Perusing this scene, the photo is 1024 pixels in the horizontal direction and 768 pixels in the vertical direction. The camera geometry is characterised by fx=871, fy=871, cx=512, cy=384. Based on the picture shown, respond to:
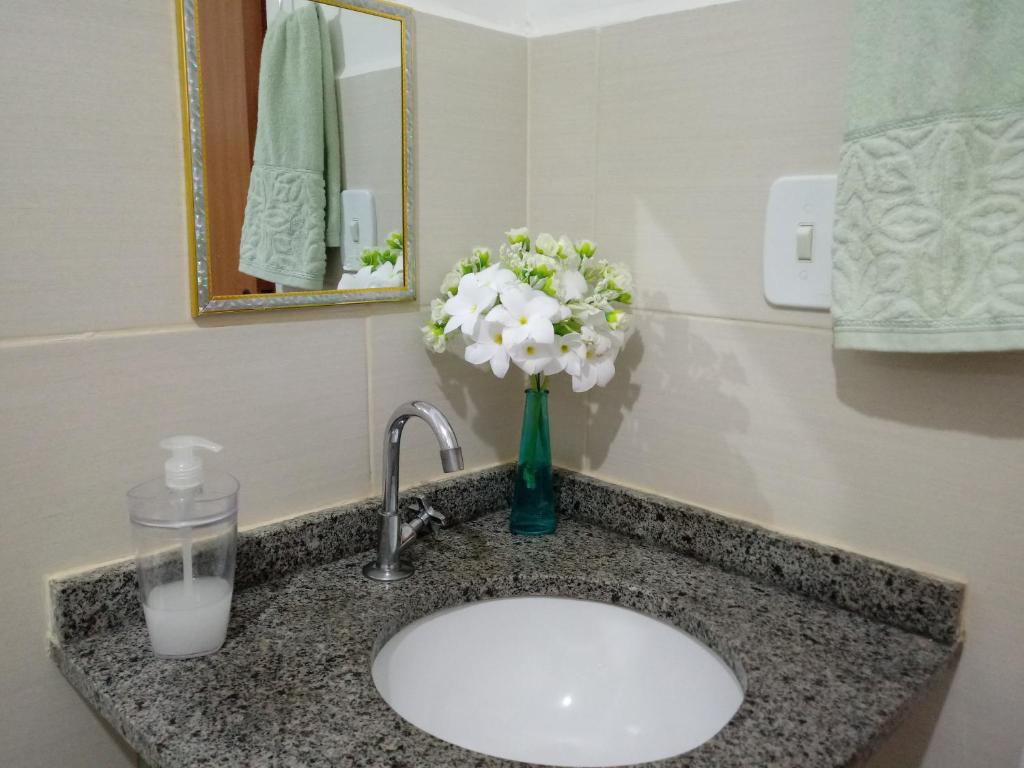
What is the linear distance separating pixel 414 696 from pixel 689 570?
0.37 metres

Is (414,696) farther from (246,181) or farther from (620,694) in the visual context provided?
(246,181)

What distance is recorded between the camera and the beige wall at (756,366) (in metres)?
0.90

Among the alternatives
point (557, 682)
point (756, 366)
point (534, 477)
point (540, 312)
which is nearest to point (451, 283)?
point (540, 312)

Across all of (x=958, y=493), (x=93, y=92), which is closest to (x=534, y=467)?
(x=958, y=493)

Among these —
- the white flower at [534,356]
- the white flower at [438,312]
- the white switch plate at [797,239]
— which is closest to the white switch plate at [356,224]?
the white flower at [438,312]

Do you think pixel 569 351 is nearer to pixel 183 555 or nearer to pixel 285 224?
pixel 285 224

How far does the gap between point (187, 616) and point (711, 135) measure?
0.80 m

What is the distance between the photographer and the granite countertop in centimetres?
75

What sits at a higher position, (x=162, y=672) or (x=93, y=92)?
(x=93, y=92)

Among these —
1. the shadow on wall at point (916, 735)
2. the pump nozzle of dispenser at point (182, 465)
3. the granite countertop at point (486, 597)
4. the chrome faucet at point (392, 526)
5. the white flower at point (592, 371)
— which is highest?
the white flower at point (592, 371)

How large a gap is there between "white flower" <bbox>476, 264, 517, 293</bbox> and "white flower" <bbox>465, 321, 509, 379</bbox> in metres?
0.05

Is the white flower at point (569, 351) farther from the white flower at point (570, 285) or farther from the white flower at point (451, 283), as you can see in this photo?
the white flower at point (451, 283)

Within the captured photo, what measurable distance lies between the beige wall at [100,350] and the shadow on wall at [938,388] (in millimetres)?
596

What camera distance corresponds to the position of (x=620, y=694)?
979 millimetres
